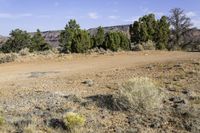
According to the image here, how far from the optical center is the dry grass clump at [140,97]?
10625mm

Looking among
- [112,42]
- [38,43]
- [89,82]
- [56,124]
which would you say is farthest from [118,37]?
[56,124]

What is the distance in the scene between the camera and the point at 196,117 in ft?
33.2

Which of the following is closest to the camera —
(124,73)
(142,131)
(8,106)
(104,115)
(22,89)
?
(142,131)

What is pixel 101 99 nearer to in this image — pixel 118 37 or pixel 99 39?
pixel 118 37

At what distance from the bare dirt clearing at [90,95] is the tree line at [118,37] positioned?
15.1 m

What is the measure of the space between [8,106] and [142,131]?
3.78 metres

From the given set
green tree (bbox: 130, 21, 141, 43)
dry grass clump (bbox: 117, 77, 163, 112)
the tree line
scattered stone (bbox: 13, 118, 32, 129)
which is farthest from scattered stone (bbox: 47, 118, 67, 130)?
green tree (bbox: 130, 21, 141, 43)

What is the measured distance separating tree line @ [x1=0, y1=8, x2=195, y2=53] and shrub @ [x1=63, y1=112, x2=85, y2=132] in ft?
70.1

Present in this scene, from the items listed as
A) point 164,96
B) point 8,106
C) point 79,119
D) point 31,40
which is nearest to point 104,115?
point 79,119

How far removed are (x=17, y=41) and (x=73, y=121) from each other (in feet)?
127

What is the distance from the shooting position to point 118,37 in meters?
34.5

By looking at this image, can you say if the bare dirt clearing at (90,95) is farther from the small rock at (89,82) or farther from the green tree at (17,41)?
the green tree at (17,41)

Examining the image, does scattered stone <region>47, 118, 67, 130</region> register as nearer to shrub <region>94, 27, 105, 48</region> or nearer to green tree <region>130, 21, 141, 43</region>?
shrub <region>94, 27, 105, 48</region>

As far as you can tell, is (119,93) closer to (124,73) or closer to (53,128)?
(53,128)
